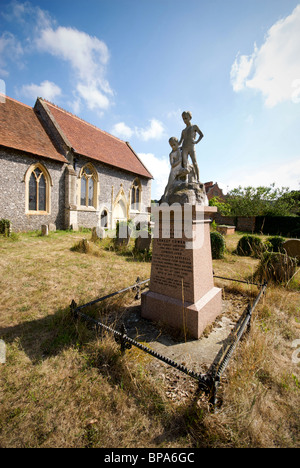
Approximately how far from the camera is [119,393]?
6.86 feet

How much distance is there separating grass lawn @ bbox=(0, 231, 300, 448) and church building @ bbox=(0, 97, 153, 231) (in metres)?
9.64

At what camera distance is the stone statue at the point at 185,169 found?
3461 mm

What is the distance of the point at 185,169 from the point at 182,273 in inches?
72.4

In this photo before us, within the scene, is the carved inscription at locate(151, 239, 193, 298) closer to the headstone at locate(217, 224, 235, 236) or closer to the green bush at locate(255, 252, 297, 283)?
the green bush at locate(255, 252, 297, 283)

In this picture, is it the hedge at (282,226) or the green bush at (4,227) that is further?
the hedge at (282,226)

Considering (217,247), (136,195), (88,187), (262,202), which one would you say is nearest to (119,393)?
(217,247)

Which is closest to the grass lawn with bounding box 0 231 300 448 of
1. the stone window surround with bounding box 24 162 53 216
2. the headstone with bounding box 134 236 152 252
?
the headstone with bounding box 134 236 152 252

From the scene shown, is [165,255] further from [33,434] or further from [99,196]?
[99,196]

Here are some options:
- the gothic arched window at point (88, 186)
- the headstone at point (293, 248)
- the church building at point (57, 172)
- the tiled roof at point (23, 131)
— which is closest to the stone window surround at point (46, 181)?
the church building at point (57, 172)

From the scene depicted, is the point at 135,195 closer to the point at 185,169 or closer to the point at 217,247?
the point at 217,247

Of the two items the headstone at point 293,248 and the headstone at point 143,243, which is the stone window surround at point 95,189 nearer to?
the headstone at point 143,243

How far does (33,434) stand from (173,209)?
118 inches

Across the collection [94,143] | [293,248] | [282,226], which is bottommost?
[293,248]

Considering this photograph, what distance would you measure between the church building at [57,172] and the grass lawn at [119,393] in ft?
31.6
